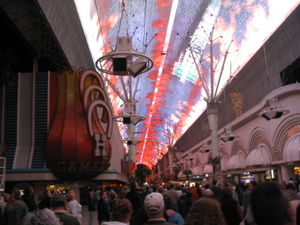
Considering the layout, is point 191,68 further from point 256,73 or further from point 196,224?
point 196,224

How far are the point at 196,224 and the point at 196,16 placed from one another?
28.1 metres

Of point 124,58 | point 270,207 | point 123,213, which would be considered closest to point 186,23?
point 124,58

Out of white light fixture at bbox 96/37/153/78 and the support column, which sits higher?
white light fixture at bbox 96/37/153/78

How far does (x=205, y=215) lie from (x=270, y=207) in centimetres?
116

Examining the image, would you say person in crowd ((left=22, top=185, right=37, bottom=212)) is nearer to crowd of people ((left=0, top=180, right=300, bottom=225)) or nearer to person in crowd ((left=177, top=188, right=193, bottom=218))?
crowd of people ((left=0, top=180, right=300, bottom=225))

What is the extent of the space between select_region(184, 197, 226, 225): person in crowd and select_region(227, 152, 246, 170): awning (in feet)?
102

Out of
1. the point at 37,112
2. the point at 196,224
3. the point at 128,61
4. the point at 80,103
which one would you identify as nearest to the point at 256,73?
the point at 80,103

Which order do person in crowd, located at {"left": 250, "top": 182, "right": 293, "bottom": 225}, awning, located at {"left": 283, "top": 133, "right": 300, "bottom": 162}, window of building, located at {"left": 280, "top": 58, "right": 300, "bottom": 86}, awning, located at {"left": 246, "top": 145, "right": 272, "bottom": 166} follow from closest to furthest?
1. person in crowd, located at {"left": 250, "top": 182, "right": 293, "bottom": 225}
2. awning, located at {"left": 283, "top": 133, "right": 300, "bottom": 162}
3. window of building, located at {"left": 280, "top": 58, "right": 300, "bottom": 86}
4. awning, located at {"left": 246, "top": 145, "right": 272, "bottom": 166}

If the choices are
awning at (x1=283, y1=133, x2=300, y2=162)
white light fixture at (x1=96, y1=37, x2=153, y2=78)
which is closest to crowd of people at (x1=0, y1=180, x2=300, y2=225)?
white light fixture at (x1=96, y1=37, x2=153, y2=78)

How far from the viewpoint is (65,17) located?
1934cm

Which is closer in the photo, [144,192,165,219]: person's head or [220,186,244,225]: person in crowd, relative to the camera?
[144,192,165,219]: person's head

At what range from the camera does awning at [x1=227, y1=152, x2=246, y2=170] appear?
33438mm

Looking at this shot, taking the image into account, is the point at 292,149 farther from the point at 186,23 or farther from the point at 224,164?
the point at 224,164

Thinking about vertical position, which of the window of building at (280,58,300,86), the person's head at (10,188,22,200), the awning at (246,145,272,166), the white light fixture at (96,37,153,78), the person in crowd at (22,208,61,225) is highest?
the window of building at (280,58,300,86)
